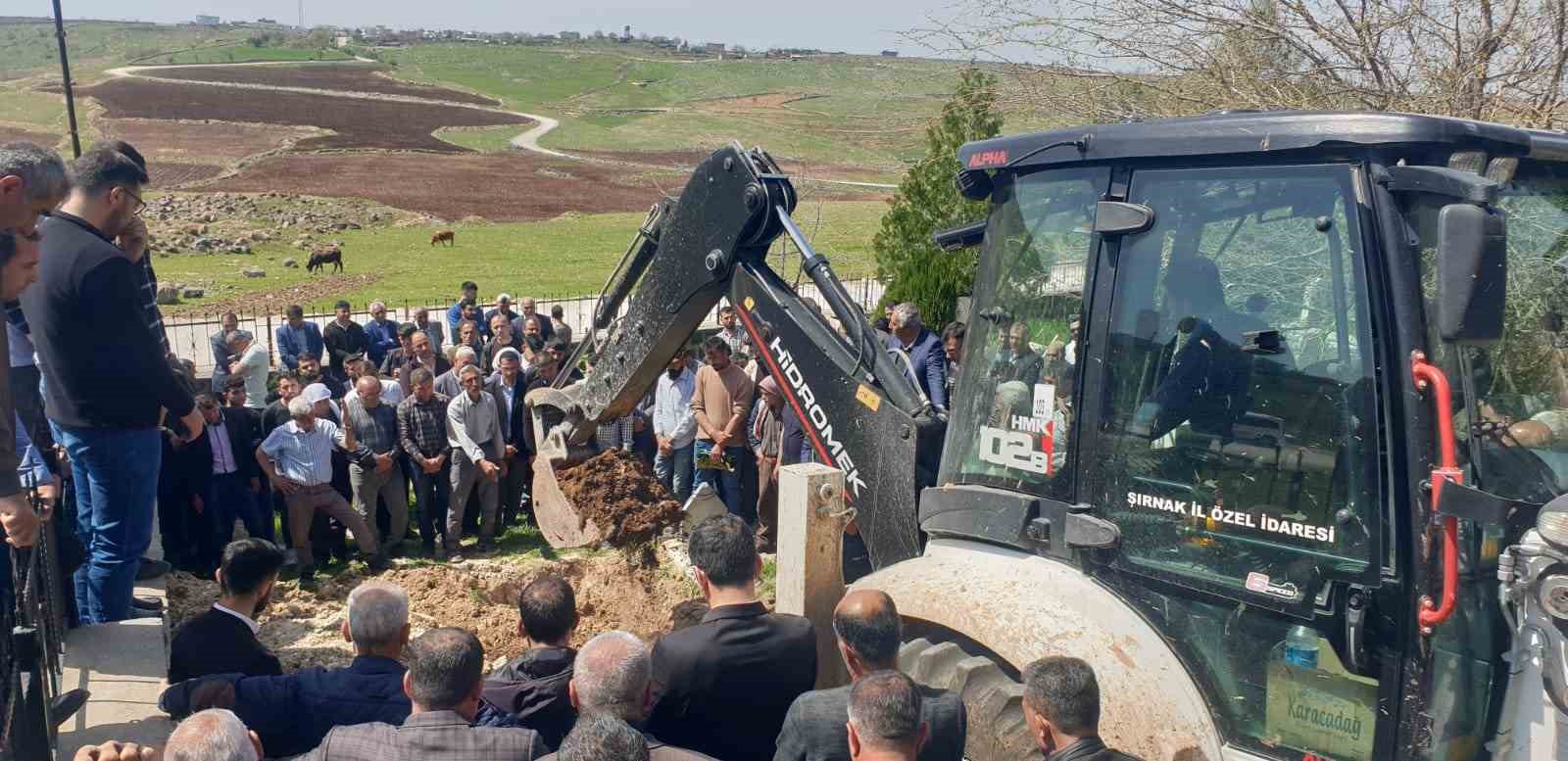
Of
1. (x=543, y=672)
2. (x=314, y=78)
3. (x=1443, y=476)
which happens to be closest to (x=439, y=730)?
(x=543, y=672)

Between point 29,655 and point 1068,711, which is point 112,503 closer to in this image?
point 29,655

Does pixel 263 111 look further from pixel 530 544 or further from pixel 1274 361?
pixel 1274 361

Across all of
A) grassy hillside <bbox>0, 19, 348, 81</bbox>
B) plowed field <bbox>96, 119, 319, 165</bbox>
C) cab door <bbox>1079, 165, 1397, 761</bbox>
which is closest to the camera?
cab door <bbox>1079, 165, 1397, 761</bbox>

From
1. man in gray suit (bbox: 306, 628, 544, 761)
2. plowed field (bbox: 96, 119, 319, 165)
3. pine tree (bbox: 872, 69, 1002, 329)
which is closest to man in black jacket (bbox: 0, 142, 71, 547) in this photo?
man in gray suit (bbox: 306, 628, 544, 761)

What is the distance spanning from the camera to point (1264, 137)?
3801mm

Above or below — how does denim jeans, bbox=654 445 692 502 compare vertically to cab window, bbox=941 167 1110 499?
below

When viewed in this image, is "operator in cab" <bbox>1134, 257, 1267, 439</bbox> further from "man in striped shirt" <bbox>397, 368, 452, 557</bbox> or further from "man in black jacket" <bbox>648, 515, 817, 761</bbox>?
"man in striped shirt" <bbox>397, 368, 452, 557</bbox>

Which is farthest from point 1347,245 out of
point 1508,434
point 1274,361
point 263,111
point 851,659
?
point 263,111

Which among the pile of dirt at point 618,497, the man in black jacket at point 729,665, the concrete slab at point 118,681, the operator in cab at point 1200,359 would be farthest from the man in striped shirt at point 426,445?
the operator in cab at point 1200,359

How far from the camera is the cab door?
3.65 m

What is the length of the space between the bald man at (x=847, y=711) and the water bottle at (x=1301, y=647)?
1029 millimetres

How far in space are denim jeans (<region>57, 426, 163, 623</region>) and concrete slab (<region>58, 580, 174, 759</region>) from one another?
0.18 m

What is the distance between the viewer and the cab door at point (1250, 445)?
3646 millimetres

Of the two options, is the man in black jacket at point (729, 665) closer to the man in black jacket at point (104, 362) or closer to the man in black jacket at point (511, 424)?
the man in black jacket at point (104, 362)
